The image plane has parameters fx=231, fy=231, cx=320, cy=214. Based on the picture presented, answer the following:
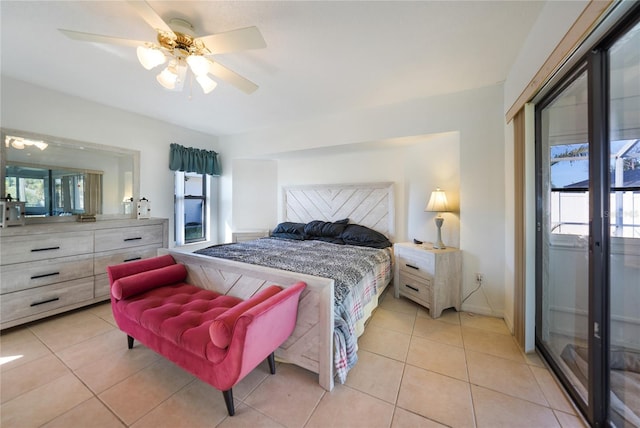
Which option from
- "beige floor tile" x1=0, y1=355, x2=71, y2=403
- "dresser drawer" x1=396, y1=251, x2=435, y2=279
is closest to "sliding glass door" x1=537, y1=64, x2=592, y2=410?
"dresser drawer" x1=396, y1=251, x2=435, y2=279

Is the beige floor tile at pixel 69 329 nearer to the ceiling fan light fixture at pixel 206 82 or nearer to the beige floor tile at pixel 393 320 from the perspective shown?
the ceiling fan light fixture at pixel 206 82

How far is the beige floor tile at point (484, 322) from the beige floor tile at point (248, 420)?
204cm

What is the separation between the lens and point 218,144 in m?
4.50

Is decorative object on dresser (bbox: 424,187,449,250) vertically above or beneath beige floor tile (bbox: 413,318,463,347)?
above

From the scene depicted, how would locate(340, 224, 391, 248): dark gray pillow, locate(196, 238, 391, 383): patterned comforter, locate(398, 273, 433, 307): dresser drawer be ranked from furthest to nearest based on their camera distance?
locate(340, 224, 391, 248): dark gray pillow, locate(398, 273, 433, 307): dresser drawer, locate(196, 238, 391, 383): patterned comforter

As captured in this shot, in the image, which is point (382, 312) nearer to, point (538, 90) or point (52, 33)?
point (538, 90)

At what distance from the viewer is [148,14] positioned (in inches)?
51.0

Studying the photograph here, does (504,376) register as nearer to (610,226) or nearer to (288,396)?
(610,226)

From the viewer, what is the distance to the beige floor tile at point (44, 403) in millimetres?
1312

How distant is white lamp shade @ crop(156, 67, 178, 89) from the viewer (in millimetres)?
1717

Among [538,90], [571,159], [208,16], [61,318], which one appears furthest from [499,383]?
[61,318]

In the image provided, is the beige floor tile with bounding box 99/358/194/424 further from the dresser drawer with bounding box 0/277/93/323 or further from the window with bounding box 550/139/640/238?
the window with bounding box 550/139/640/238

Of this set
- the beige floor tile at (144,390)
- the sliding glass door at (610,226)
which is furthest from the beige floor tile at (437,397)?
the beige floor tile at (144,390)

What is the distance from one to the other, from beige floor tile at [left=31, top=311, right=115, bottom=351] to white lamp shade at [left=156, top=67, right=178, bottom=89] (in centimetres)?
236
